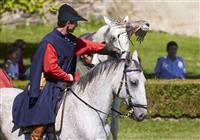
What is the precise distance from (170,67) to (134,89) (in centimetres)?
948

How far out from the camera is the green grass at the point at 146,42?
25.4m

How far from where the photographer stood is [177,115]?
16.8 m

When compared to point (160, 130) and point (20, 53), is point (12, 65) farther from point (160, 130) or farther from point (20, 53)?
point (160, 130)

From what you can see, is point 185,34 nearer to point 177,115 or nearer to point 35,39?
point 35,39

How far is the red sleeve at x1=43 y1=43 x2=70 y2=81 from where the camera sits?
30.1 ft

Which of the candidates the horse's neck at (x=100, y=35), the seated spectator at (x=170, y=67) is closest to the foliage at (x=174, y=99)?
the seated spectator at (x=170, y=67)

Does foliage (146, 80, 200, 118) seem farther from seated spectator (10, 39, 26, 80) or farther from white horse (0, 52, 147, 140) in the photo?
white horse (0, 52, 147, 140)

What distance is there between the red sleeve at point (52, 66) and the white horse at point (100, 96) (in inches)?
9.3

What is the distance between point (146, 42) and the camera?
27516 mm

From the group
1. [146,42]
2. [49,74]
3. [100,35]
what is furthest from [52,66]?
[146,42]

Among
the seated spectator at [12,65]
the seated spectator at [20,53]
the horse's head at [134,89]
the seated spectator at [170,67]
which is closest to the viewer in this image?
the horse's head at [134,89]

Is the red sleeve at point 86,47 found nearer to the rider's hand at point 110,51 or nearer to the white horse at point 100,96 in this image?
the rider's hand at point 110,51

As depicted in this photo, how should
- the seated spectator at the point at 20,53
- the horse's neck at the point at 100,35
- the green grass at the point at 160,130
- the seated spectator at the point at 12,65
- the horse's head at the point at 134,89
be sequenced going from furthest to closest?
the seated spectator at the point at 20,53 < the seated spectator at the point at 12,65 < the green grass at the point at 160,130 < the horse's neck at the point at 100,35 < the horse's head at the point at 134,89

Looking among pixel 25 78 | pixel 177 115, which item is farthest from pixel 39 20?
pixel 177 115
